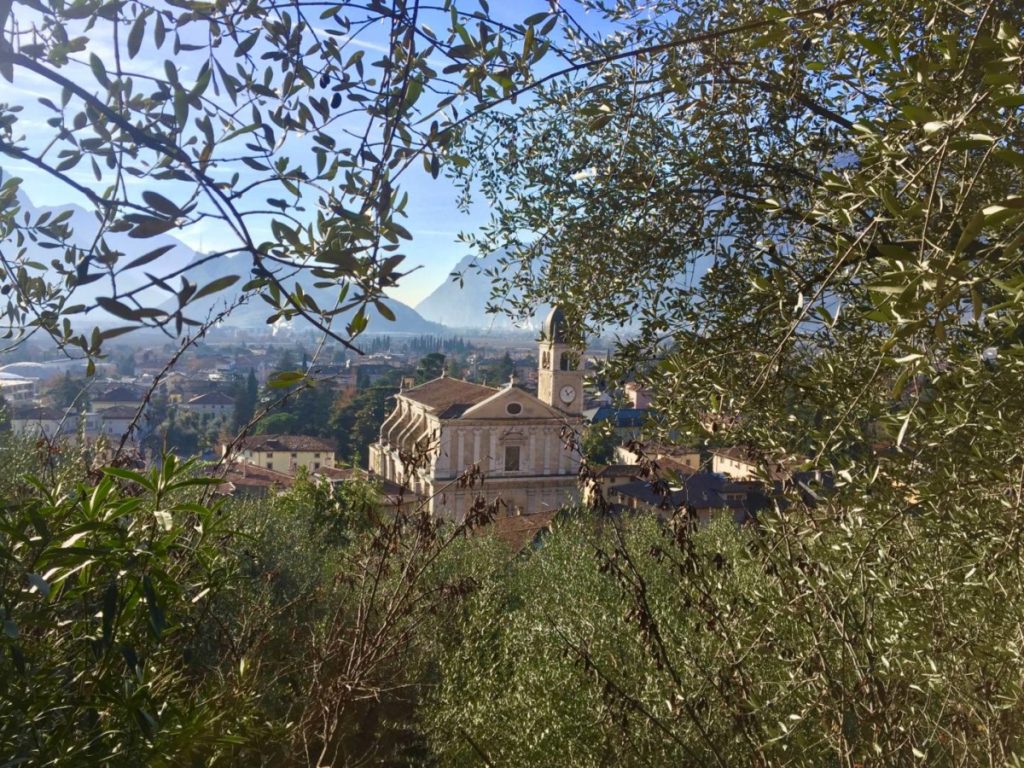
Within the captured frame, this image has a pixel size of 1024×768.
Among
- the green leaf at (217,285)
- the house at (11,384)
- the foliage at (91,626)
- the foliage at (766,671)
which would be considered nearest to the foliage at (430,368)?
the house at (11,384)

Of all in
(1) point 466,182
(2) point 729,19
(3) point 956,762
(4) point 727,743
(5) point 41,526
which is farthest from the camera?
(1) point 466,182

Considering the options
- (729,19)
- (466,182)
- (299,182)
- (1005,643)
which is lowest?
(1005,643)

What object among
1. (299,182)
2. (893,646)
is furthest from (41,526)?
(893,646)

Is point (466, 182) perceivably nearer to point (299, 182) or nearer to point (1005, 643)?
point (299, 182)

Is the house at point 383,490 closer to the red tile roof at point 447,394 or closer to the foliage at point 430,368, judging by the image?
the red tile roof at point 447,394

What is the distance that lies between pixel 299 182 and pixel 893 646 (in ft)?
8.35

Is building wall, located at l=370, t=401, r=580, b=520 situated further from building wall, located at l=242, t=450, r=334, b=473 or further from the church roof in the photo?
building wall, located at l=242, t=450, r=334, b=473

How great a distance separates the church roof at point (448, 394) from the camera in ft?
113

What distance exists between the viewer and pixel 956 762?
7.32 feet

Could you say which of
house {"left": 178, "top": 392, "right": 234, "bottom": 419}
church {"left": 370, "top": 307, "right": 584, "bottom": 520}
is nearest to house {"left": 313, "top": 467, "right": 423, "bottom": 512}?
church {"left": 370, "top": 307, "right": 584, "bottom": 520}

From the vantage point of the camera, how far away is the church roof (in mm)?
34375

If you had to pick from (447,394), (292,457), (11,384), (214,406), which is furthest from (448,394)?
(11,384)

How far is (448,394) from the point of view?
36625 millimetres

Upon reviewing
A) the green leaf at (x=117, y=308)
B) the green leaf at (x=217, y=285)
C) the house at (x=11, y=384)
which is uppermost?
the green leaf at (x=217, y=285)
